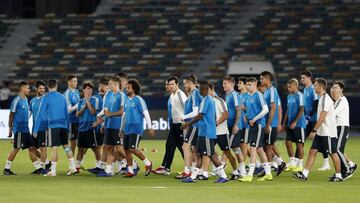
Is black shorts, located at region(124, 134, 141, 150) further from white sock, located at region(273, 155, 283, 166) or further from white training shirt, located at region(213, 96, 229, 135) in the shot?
white sock, located at region(273, 155, 283, 166)

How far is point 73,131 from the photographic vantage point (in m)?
23.1

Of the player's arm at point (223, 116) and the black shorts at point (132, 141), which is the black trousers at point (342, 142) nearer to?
the player's arm at point (223, 116)

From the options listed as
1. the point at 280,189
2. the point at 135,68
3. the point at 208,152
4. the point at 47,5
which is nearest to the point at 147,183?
the point at 208,152

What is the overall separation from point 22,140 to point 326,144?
6492mm

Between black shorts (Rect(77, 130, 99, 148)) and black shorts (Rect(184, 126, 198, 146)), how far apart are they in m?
2.78

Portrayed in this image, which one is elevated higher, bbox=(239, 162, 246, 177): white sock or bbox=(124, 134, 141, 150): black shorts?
bbox=(124, 134, 141, 150): black shorts

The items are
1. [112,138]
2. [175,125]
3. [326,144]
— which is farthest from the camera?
[175,125]

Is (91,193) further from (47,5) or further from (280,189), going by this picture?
(47,5)

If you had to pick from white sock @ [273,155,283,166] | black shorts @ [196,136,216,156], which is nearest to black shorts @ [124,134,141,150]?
black shorts @ [196,136,216,156]

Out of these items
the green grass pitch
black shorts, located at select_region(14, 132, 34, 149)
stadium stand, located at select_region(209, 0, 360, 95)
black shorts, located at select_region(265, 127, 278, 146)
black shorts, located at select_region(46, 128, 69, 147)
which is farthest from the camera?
stadium stand, located at select_region(209, 0, 360, 95)

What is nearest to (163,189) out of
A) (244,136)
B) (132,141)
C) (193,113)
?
(193,113)

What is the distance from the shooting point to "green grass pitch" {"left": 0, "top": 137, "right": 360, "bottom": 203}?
16.7 m

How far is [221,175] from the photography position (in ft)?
64.4

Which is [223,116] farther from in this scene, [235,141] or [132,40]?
[132,40]
